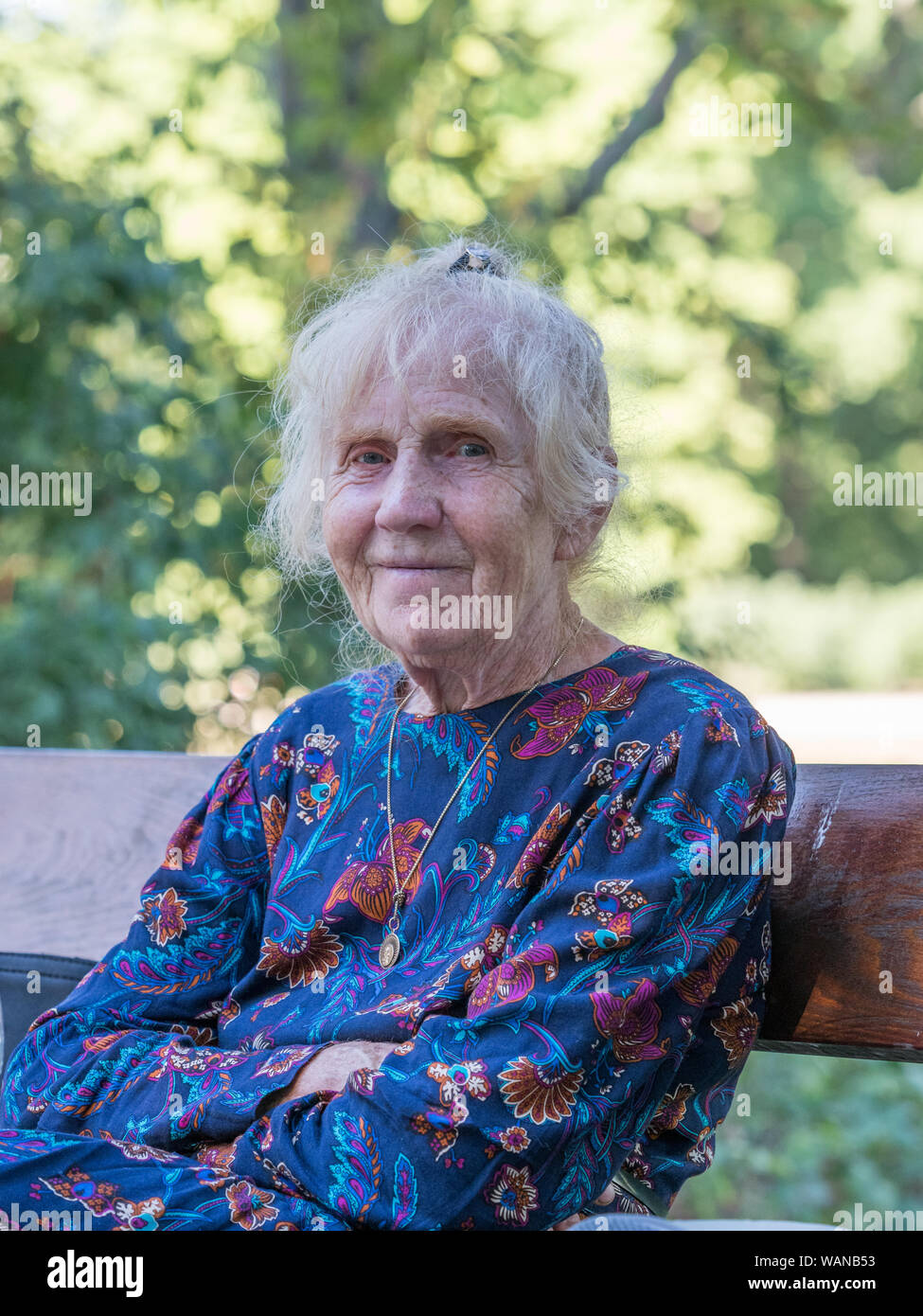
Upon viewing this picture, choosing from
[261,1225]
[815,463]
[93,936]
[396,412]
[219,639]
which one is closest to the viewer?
[261,1225]

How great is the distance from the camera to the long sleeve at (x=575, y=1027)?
1486 millimetres

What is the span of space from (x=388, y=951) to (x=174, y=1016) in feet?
1.26

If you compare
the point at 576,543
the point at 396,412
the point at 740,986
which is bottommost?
the point at 740,986

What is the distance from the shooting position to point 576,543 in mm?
1983

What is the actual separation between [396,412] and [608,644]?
0.45 meters

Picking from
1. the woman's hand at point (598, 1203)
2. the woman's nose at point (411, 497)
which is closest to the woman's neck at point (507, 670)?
the woman's nose at point (411, 497)

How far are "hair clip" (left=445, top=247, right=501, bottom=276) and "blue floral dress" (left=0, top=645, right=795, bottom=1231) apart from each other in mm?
609

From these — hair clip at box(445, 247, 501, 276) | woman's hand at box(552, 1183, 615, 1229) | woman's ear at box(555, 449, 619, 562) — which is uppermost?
hair clip at box(445, 247, 501, 276)

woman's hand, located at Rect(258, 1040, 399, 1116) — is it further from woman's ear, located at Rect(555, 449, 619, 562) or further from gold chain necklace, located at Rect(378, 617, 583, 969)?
woman's ear, located at Rect(555, 449, 619, 562)

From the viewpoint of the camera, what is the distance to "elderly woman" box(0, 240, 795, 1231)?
1.53 meters

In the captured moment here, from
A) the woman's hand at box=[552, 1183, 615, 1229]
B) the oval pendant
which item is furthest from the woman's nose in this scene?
the woman's hand at box=[552, 1183, 615, 1229]
